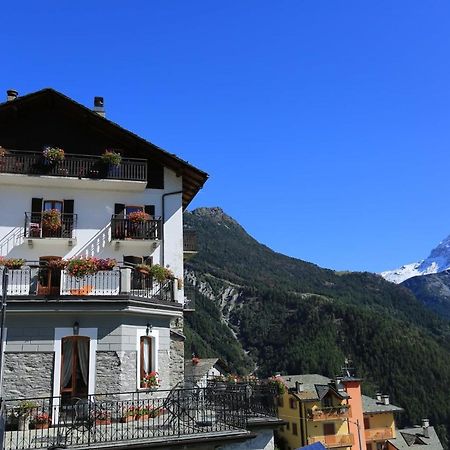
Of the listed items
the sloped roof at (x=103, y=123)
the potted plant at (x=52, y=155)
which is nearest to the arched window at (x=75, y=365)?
the potted plant at (x=52, y=155)

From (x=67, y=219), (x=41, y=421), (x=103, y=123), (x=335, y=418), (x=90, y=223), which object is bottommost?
(x=335, y=418)

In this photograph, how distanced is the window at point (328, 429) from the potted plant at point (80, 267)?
4327 cm

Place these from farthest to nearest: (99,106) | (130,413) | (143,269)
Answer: (99,106), (143,269), (130,413)

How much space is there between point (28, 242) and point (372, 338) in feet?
478

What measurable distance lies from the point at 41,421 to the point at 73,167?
34.1 feet

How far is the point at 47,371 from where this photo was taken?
675 inches

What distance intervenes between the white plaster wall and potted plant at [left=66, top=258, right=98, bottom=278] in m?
3.57

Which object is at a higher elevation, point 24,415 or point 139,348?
point 139,348

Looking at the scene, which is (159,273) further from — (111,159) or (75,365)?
(111,159)

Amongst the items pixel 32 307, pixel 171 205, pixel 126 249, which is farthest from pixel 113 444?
pixel 171 205

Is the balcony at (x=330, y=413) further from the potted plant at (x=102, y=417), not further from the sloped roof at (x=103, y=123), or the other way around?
the potted plant at (x=102, y=417)

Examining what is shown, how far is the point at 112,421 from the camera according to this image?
54.1ft

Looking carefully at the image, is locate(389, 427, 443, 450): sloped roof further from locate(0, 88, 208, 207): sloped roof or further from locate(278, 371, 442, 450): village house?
locate(0, 88, 208, 207): sloped roof

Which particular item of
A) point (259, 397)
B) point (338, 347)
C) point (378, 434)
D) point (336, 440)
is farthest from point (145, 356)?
point (338, 347)
